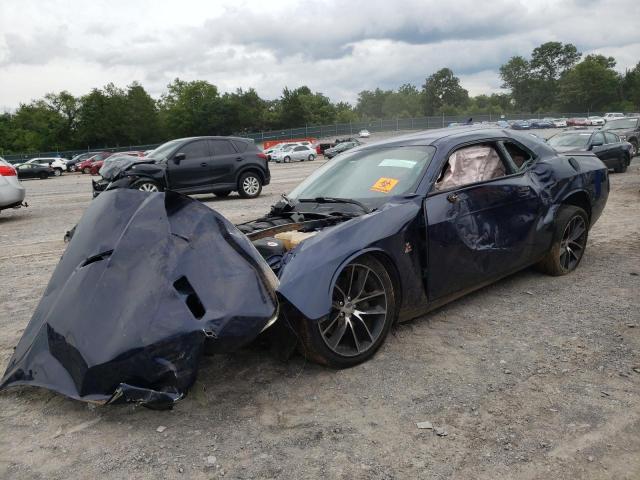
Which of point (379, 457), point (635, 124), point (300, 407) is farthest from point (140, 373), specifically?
Result: point (635, 124)

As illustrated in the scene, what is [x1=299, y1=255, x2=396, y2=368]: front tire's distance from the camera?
337 cm

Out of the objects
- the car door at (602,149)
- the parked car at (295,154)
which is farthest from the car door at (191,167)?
the parked car at (295,154)

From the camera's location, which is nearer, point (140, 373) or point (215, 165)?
point (140, 373)

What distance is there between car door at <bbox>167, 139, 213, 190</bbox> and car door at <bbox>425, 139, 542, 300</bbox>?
940 cm

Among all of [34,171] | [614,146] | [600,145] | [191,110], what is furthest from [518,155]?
[191,110]

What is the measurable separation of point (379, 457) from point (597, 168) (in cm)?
452

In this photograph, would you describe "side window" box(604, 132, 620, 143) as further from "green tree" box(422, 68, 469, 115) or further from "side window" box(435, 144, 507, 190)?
"green tree" box(422, 68, 469, 115)

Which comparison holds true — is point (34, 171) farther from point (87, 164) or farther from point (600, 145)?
point (600, 145)

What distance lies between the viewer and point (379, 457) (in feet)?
8.67

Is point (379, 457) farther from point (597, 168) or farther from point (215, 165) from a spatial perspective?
point (215, 165)

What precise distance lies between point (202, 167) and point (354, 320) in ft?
34.4

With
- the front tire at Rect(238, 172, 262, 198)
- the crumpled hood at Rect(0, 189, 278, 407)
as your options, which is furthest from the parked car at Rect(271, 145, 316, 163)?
the crumpled hood at Rect(0, 189, 278, 407)

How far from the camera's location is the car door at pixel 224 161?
13586mm

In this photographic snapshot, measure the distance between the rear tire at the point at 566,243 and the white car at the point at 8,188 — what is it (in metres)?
10.4
